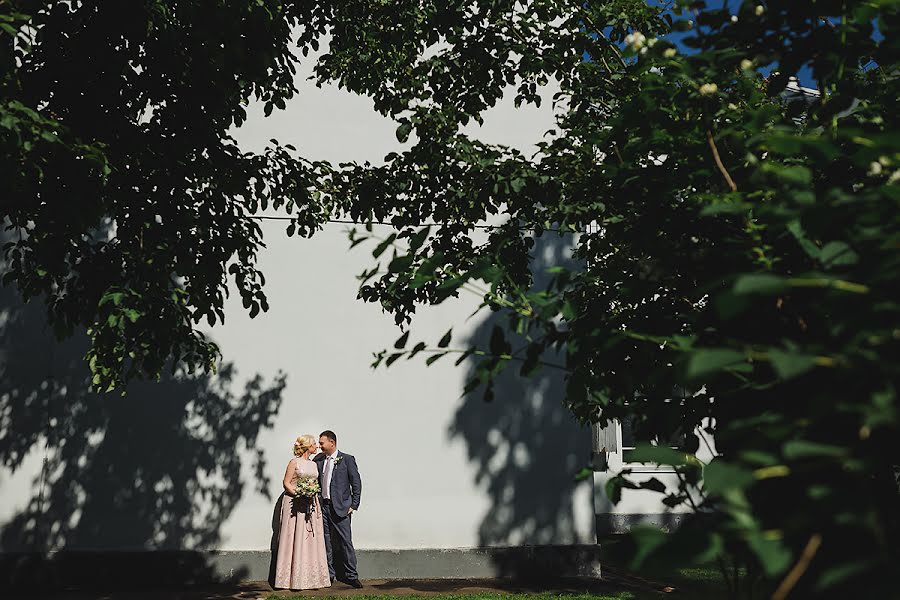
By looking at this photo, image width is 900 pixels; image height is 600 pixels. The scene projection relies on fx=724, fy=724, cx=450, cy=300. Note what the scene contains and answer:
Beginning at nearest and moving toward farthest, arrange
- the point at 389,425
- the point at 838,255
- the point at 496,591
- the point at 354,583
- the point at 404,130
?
1. the point at 838,255
2. the point at 404,130
3. the point at 496,591
4. the point at 354,583
5. the point at 389,425

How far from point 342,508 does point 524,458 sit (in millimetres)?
2280

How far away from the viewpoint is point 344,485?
8.51 m

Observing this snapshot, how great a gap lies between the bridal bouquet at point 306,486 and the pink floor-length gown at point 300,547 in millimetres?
66

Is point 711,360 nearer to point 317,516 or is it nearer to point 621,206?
point 621,206

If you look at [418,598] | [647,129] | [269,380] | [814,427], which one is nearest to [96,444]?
[269,380]

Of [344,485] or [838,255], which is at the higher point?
[838,255]

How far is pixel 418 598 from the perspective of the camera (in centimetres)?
734

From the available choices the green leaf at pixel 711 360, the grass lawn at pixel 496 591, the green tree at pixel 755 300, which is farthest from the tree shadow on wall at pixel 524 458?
the green leaf at pixel 711 360

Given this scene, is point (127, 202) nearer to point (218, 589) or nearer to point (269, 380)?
point (269, 380)

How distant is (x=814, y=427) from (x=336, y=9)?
598cm

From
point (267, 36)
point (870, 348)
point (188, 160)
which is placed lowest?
point (870, 348)

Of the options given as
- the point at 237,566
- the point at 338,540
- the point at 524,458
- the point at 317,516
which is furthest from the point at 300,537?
the point at 524,458

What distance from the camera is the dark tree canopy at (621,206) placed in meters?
1.15

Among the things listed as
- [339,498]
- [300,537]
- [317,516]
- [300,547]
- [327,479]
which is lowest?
[300,547]
